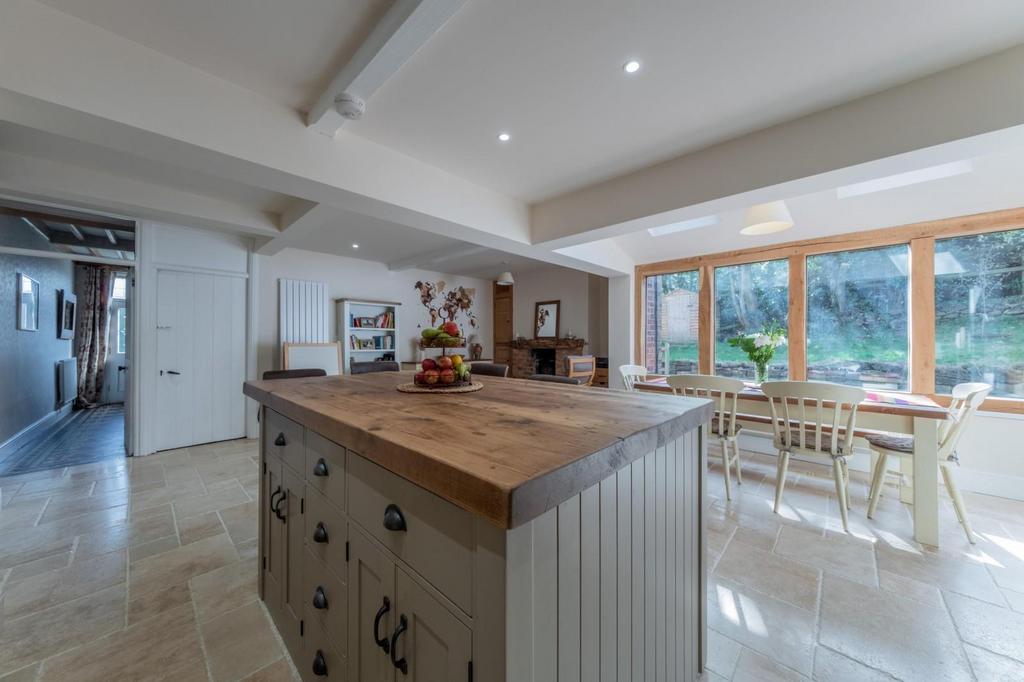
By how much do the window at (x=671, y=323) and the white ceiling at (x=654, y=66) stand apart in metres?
2.50

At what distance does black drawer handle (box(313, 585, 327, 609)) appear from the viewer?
1.15 m

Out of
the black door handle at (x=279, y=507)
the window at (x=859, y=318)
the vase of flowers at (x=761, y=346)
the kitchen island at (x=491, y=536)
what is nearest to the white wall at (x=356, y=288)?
the black door handle at (x=279, y=507)

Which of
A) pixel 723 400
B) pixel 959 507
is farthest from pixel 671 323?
pixel 959 507

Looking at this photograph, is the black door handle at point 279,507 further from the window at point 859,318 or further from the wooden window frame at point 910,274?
the window at point 859,318

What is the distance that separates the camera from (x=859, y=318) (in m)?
3.59

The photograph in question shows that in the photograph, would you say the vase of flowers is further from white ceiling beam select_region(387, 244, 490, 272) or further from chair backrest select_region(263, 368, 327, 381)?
chair backrest select_region(263, 368, 327, 381)

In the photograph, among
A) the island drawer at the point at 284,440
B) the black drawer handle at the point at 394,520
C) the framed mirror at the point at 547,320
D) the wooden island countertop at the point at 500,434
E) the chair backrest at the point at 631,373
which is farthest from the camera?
the framed mirror at the point at 547,320

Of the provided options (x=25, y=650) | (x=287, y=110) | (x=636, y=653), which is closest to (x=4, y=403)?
(x=25, y=650)

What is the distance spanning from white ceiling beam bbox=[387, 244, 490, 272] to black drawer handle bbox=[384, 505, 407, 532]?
13.4 feet

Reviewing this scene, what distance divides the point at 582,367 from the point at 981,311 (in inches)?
156

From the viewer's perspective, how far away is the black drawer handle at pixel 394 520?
2.60 ft

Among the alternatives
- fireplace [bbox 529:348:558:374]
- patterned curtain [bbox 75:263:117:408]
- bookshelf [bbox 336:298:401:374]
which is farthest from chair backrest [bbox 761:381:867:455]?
patterned curtain [bbox 75:263:117:408]

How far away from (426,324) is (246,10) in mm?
5522

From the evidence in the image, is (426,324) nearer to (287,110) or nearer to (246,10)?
(287,110)
